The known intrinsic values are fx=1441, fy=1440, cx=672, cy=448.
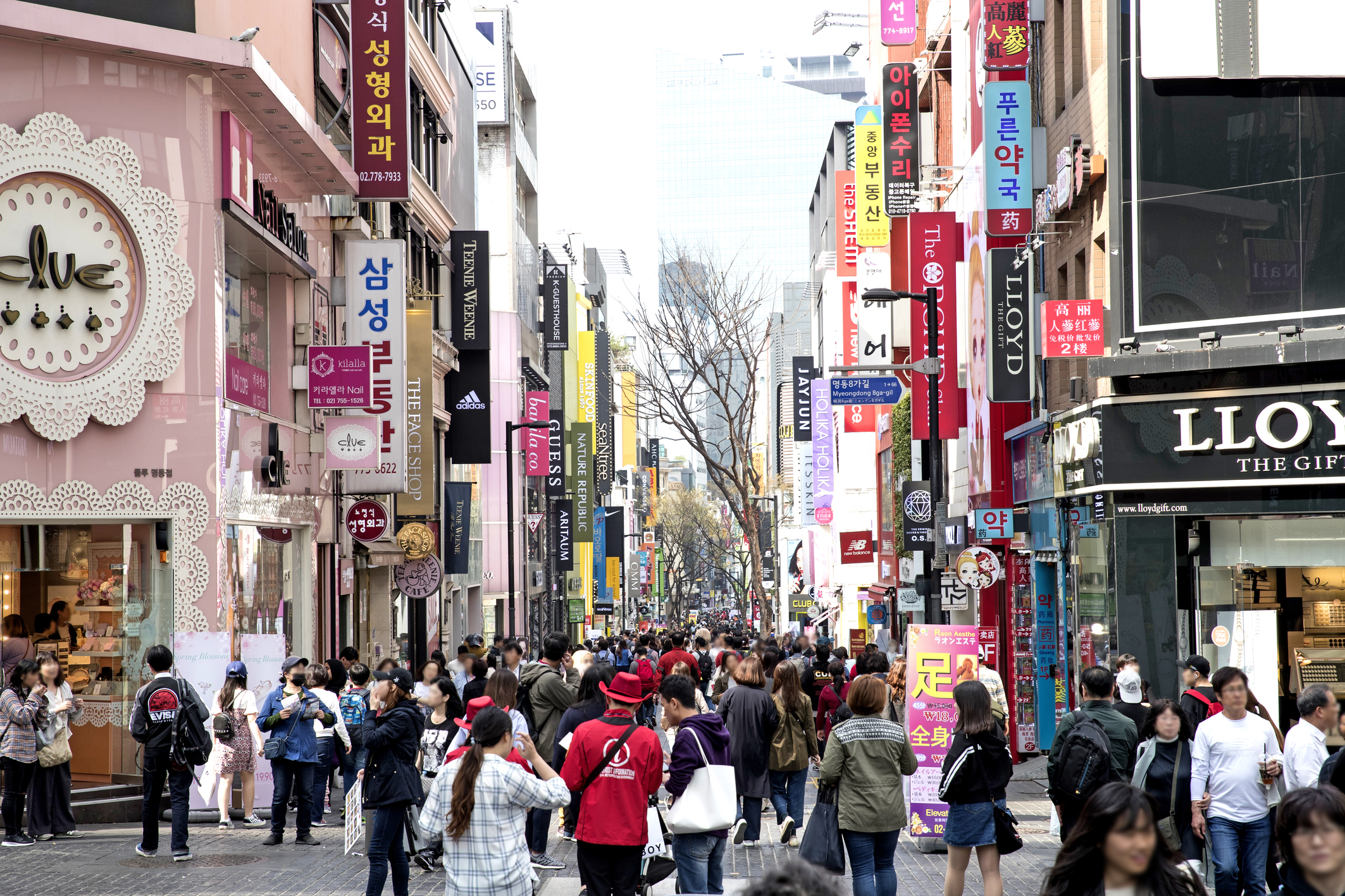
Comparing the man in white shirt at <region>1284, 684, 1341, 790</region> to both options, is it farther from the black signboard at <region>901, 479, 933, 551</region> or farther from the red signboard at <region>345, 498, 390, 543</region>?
the red signboard at <region>345, 498, 390, 543</region>

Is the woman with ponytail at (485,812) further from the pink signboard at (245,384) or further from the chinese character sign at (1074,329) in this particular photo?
the chinese character sign at (1074,329)

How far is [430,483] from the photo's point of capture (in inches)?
1164

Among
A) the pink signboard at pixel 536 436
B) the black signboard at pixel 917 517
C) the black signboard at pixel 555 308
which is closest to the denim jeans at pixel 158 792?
the black signboard at pixel 917 517

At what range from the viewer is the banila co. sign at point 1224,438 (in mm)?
16984

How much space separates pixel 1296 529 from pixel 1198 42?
242 inches

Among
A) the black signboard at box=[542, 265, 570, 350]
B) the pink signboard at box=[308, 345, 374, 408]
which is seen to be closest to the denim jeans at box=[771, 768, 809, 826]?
the pink signboard at box=[308, 345, 374, 408]

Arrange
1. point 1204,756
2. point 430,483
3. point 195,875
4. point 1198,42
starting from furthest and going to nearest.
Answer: point 430,483 < point 1198,42 < point 195,875 < point 1204,756

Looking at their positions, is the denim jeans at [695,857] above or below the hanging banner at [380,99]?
below

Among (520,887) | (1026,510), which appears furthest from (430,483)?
(520,887)

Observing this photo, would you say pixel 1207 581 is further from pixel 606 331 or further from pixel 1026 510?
pixel 606 331

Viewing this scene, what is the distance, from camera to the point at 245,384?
19.7m

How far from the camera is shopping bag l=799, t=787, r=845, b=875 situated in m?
9.73

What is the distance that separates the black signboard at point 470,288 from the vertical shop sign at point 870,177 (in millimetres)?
9836

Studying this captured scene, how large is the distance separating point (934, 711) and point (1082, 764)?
4591 mm
